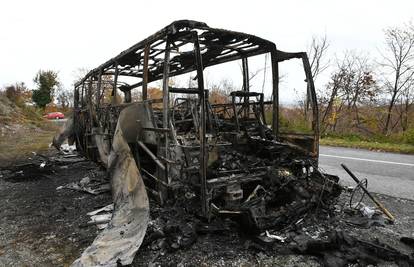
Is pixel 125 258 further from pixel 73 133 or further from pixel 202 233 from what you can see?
pixel 73 133

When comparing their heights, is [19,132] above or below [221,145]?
below

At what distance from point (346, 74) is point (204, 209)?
671 inches

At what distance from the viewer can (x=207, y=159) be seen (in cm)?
448

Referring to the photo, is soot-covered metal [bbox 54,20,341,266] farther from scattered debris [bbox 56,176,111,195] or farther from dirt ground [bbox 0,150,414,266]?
scattered debris [bbox 56,176,111,195]

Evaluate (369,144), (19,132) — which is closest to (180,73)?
(369,144)

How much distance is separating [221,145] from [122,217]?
72.7 inches

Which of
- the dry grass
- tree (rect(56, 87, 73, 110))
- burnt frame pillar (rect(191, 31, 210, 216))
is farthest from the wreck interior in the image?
tree (rect(56, 87, 73, 110))

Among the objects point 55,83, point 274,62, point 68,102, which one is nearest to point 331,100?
point 274,62

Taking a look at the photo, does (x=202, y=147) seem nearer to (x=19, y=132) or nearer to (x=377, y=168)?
(x=377, y=168)

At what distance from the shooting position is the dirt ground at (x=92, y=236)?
3.31m

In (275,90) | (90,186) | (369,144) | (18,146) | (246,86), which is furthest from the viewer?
(18,146)

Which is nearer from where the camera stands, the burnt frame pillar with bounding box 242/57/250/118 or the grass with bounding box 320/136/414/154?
the burnt frame pillar with bounding box 242/57/250/118

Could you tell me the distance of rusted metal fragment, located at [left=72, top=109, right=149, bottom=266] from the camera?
3085 millimetres

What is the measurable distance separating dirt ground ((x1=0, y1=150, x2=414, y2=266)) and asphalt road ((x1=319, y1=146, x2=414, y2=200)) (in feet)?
2.53
